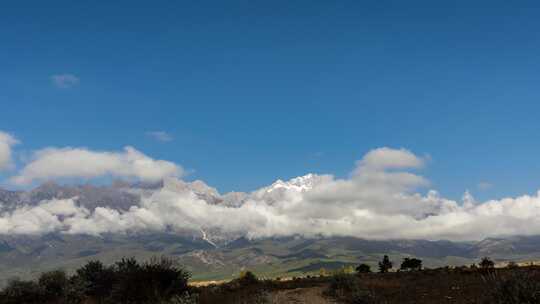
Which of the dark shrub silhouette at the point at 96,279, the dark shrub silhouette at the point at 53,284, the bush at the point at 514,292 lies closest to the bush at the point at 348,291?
the bush at the point at 514,292

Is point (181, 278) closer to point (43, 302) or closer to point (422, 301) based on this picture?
point (43, 302)

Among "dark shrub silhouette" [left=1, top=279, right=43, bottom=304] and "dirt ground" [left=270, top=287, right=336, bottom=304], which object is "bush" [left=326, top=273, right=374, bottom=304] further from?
"dark shrub silhouette" [left=1, top=279, right=43, bottom=304]

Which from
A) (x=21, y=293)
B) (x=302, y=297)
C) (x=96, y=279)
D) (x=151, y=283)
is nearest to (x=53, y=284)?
(x=21, y=293)

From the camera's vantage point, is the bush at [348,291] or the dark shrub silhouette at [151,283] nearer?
the bush at [348,291]

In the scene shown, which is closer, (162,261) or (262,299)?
(262,299)

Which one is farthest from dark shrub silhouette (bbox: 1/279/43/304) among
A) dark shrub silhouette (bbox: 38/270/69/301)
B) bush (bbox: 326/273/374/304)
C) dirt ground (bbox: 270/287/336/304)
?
bush (bbox: 326/273/374/304)

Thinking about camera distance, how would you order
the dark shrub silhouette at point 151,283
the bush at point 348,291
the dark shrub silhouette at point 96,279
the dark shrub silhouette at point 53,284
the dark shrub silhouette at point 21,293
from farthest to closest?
the dark shrub silhouette at point 96,279 < the dark shrub silhouette at point 53,284 < the dark shrub silhouette at point 21,293 < the dark shrub silhouette at point 151,283 < the bush at point 348,291

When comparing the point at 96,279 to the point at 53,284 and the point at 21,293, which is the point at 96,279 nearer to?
the point at 53,284

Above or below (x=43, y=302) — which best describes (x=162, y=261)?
above

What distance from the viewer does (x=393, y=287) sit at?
1170 inches

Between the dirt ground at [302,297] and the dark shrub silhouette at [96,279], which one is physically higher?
the dark shrub silhouette at [96,279]

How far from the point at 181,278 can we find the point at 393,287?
13.2m

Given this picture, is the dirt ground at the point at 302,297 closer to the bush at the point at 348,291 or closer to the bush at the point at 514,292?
the bush at the point at 348,291

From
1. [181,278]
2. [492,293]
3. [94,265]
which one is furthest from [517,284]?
[94,265]
